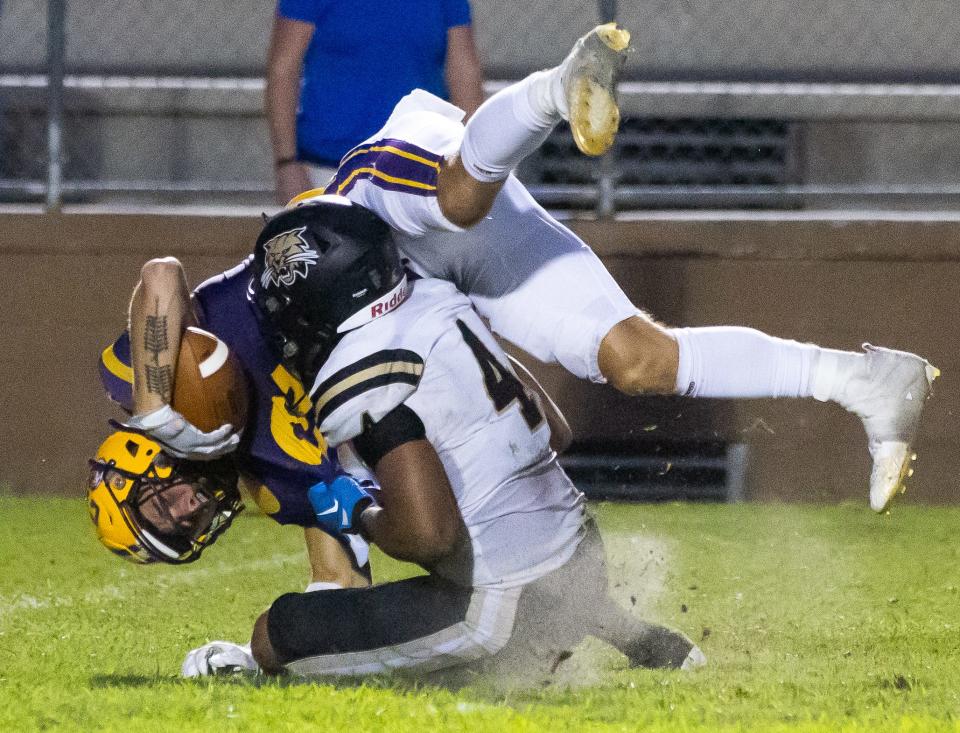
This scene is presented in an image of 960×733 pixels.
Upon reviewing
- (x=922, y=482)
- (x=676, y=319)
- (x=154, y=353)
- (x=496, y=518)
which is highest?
(x=154, y=353)

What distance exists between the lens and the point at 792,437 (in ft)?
19.4

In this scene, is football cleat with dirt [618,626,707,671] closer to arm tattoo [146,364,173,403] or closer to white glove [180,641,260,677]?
white glove [180,641,260,677]

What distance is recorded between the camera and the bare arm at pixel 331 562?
3.95 m

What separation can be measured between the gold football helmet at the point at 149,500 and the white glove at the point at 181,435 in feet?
0.24

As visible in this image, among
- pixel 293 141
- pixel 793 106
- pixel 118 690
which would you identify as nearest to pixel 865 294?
pixel 793 106

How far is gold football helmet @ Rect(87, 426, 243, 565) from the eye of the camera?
355cm

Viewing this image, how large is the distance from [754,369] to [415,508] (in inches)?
32.7

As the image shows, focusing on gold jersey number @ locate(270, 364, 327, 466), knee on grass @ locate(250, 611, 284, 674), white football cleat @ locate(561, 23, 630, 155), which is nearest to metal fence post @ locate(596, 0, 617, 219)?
gold jersey number @ locate(270, 364, 327, 466)

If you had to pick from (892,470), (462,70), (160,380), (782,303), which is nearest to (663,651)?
(892,470)

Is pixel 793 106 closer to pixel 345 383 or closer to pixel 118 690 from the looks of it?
pixel 345 383

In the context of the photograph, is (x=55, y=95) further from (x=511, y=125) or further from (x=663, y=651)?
(x=663, y=651)

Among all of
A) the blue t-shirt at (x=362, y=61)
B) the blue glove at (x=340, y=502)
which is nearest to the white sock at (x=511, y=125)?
the blue glove at (x=340, y=502)

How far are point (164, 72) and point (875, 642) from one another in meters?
4.34

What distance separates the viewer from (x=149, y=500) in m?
3.55
